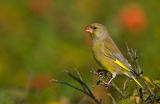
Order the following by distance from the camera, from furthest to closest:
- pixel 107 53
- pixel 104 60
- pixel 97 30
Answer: pixel 97 30 → pixel 107 53 → pixel 104 60

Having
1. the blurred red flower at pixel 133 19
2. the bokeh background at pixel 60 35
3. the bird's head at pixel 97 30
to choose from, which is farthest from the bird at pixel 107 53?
the blurred red flower at pixel 133 19

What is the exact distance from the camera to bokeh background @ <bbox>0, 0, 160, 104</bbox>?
637 centimetres

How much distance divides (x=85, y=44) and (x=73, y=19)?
139 cm

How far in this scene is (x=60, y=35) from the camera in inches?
310

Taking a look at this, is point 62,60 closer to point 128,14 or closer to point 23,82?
point 23,82

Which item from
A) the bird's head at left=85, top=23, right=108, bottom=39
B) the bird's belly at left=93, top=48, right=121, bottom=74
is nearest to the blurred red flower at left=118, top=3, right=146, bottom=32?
the bird's head at left=85, top=23, right=108, bottom=39

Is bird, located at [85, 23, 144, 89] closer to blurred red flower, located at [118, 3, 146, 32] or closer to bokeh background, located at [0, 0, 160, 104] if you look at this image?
bokeh background, located at [0, 0, 160, 104]

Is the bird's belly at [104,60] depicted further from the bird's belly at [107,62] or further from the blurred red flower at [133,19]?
the blurred red flower at [133,19]

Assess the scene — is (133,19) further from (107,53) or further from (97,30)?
(107,53)

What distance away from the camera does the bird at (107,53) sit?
3906 millimetres

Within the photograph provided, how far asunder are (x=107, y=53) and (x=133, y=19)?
2.95m

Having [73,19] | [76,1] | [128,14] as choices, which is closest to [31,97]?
[128,14]

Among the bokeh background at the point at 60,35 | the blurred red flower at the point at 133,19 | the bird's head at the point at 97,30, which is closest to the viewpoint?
the bird's head at the point at 97,30

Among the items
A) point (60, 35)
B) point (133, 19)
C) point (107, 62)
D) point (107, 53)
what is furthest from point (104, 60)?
point (60, 35)
